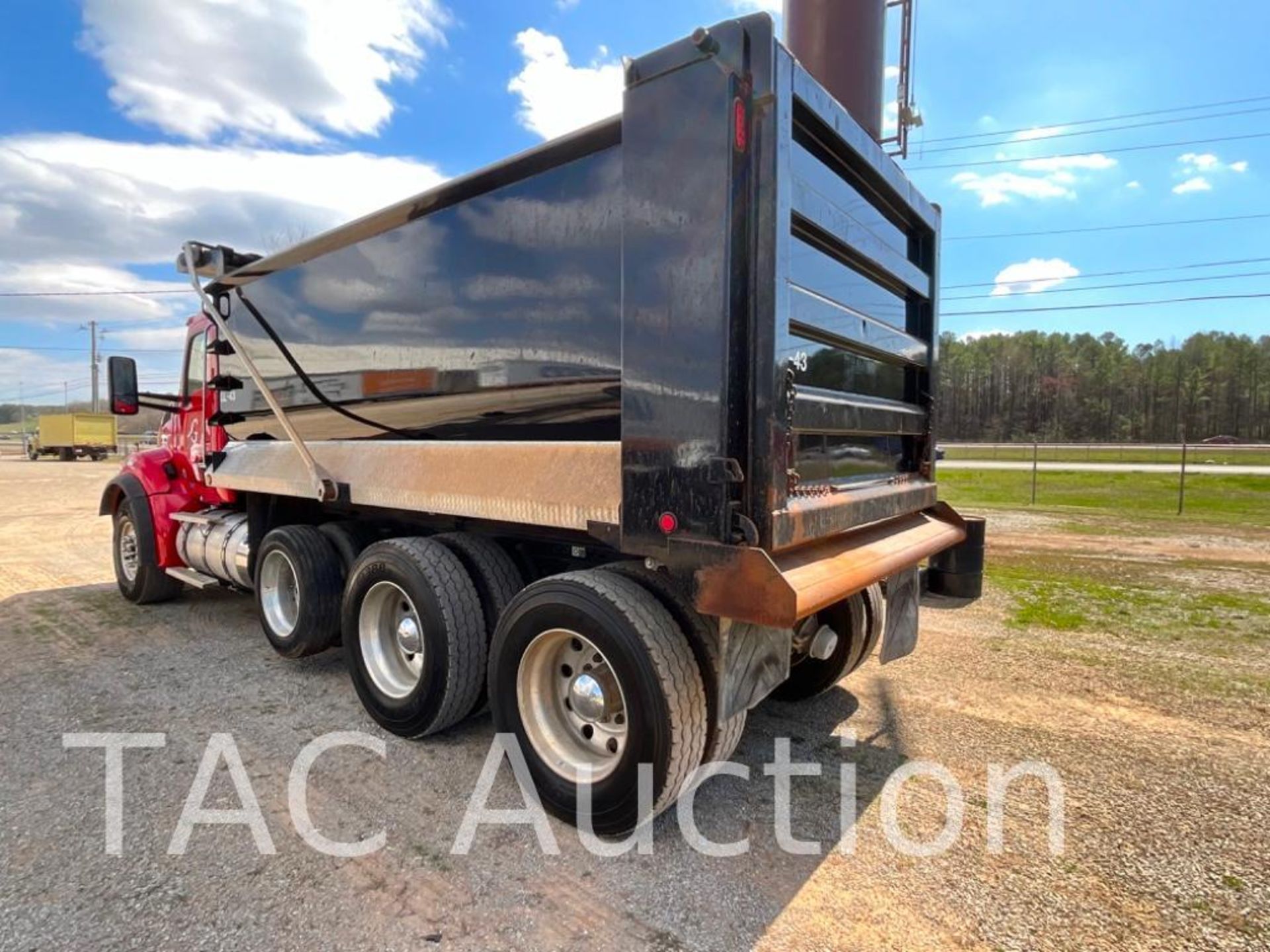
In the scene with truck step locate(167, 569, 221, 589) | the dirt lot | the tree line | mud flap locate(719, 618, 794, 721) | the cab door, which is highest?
the tree line

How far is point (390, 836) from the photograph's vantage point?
278 centimetres

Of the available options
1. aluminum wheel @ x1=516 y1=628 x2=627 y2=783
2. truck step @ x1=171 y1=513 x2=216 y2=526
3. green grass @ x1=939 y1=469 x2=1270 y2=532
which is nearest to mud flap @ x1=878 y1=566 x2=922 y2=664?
aluminum wheel @ x1=516 y1=628 x2=627 y2=783

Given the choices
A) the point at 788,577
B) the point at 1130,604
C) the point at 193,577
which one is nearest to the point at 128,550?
the point at 193,577

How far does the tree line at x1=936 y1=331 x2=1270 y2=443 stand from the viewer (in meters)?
68.8

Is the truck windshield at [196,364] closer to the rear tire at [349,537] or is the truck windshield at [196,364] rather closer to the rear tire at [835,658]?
the rear tire at [349,537]

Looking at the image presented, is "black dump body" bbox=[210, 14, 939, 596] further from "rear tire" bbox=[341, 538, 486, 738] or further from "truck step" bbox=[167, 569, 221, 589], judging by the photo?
"truck step" bbox=[167, 569, 221, 589]

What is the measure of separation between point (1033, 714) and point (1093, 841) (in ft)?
4.21

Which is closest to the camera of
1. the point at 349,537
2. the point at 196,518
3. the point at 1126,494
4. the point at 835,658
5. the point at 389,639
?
the point at 389,639

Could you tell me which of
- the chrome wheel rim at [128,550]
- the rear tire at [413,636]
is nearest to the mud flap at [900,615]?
the rear tire at [413,636]

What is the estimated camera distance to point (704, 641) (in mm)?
2670

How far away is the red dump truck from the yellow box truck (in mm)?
43608

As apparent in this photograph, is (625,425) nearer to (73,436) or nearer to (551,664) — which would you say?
(551,664)

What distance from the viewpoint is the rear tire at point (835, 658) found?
4.03 meters

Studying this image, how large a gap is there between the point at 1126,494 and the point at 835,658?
53.0ft
